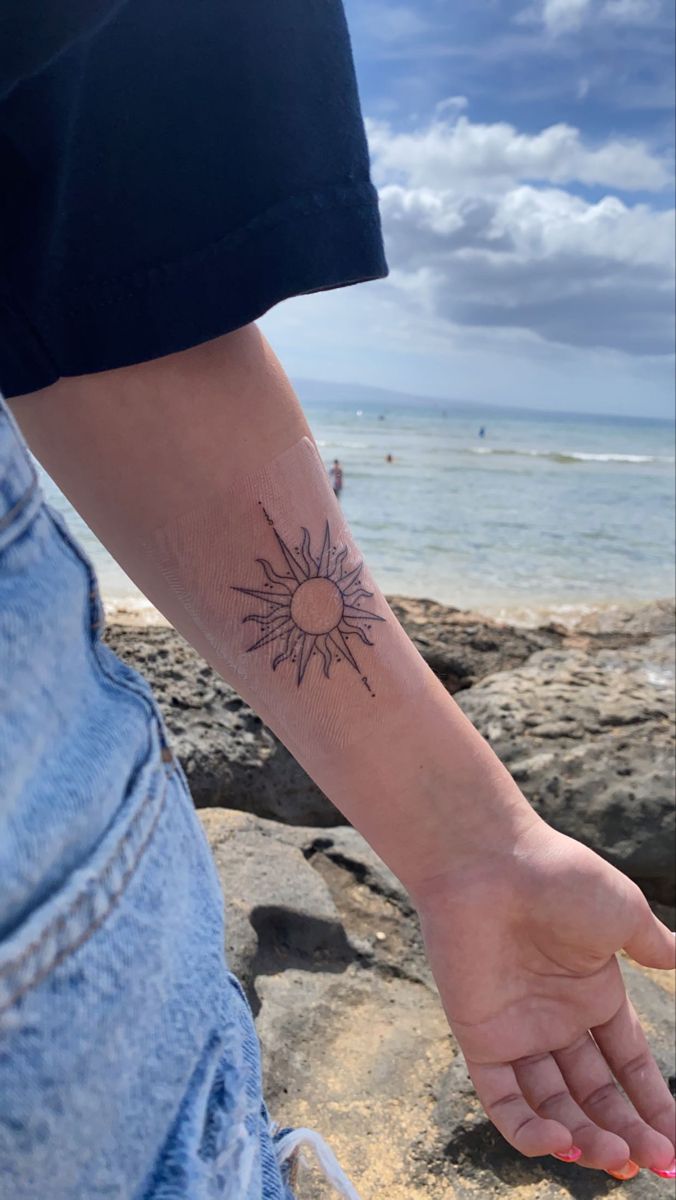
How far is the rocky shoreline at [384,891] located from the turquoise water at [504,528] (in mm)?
3882

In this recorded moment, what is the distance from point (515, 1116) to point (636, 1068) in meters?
0.19

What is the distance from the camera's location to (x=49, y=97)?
2.23 feet

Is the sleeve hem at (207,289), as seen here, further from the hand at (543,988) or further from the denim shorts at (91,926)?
the hand at (543,988)

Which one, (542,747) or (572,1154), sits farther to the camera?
(542,747)

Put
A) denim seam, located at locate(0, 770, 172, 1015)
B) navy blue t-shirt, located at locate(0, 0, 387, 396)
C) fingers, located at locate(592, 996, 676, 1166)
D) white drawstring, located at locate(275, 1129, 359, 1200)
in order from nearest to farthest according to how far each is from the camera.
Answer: denim seam, located at locate(0, 770, 172, 1015), navy blue t-shirt, located at locate(0, 0, 387, 396), white drawstring, located at locate(275, 1129, 359, 1200), fingers, located at locate(592, 996, 676, 1166)

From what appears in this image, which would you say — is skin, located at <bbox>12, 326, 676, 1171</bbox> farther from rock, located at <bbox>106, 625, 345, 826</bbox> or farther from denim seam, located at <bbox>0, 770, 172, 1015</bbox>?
rock, located at <bbox>106, 625, 345, 826</bbox>

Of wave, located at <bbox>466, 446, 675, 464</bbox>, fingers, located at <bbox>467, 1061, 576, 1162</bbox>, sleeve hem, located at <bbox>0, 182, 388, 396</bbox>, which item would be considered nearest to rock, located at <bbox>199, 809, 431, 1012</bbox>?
fingers, located at <bbox>467, 1061, 576, 1162</bbox>

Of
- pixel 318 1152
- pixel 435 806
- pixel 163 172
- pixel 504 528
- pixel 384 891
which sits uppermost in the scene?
pixel 163 172

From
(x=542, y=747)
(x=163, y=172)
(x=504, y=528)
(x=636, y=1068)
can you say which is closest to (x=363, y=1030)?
(x=636, y=1068)

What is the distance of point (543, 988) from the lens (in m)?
1.07

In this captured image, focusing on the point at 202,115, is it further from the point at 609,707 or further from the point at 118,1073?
the point at 609,707

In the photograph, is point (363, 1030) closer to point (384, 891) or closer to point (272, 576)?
point (384, 891)

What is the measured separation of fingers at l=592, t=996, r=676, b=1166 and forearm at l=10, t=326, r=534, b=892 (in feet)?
0.99

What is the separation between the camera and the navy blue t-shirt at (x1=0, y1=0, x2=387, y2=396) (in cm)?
69
